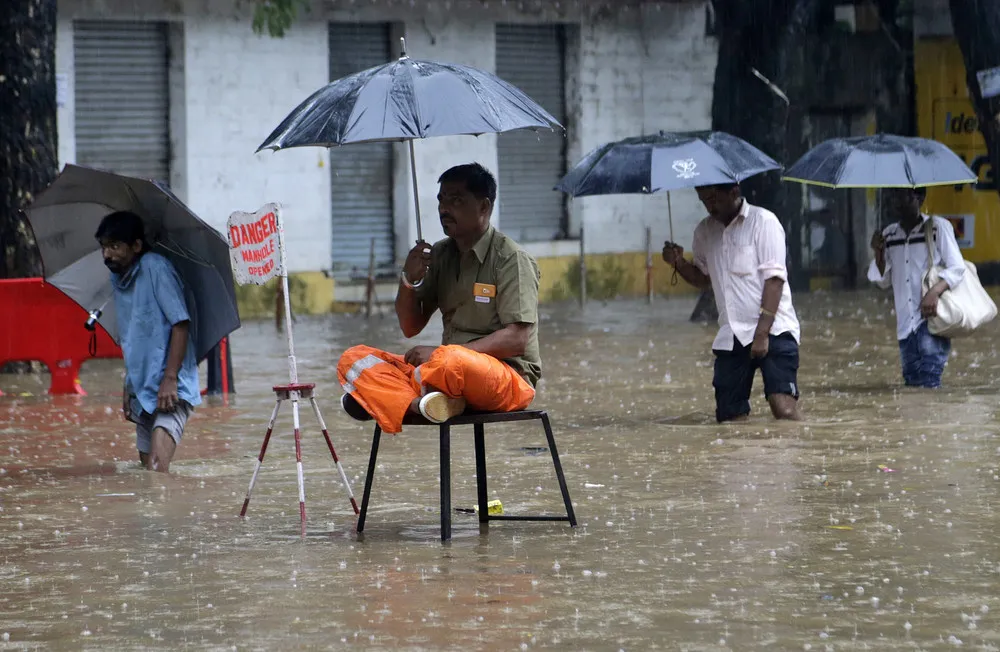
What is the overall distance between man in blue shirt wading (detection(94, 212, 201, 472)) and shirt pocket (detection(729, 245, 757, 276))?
11.1ft

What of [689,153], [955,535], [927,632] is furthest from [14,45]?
[927,632]

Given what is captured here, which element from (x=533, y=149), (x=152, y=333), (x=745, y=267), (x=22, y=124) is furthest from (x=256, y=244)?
(x=533, y=149)

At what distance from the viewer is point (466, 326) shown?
718cm

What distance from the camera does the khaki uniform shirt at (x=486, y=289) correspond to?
7004 millimetres

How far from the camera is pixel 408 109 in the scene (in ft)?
23.4

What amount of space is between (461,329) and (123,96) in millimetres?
15143

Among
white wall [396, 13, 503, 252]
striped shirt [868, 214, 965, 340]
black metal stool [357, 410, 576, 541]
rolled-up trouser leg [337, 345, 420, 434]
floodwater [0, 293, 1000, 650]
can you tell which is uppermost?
white wall [396, 13, 503, 252]

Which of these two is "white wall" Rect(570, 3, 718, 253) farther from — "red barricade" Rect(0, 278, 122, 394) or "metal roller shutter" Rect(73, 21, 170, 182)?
"red barricade" Rect(0, 278, 122, 394)

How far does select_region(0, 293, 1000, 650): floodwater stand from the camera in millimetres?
5641

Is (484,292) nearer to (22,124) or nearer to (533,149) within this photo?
(22,124)

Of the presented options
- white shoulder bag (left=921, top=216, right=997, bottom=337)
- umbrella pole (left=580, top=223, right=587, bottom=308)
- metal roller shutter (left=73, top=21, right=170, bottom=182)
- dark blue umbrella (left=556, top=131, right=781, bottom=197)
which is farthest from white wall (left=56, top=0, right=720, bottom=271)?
dark blue umbrella (left=556, top=131, right=781, bottom=197)

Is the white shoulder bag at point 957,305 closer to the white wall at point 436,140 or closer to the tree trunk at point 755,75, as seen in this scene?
the tree trunk at point 755,75

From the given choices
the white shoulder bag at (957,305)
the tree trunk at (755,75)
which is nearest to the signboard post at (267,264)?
the white shoulder bag at (957,305)

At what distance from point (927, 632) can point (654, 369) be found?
9.32 m
